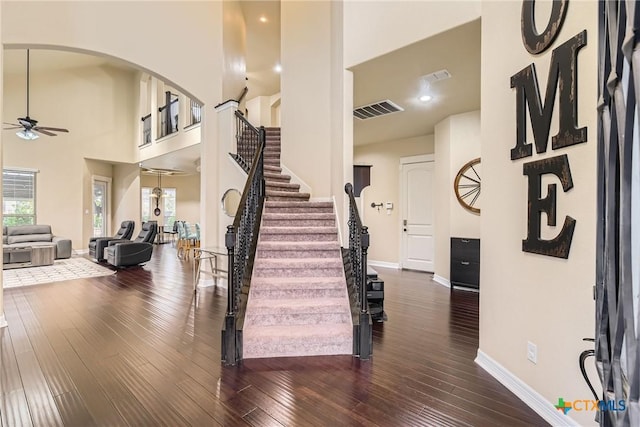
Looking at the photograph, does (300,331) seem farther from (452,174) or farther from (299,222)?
(452,174)

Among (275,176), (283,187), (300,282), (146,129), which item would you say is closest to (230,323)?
(300,282)

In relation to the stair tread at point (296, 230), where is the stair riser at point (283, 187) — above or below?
above

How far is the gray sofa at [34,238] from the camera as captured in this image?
726cm

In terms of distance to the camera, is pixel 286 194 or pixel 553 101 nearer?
pixel 553 101

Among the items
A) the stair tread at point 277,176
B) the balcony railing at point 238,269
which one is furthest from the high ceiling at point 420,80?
the balcony railing at point 238,269

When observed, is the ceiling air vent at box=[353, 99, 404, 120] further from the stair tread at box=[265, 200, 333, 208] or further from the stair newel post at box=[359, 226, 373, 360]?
the stair newel post at box=[359, 226, 373, 360]

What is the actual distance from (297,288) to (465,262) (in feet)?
10.2

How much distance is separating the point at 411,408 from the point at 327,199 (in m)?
3.26

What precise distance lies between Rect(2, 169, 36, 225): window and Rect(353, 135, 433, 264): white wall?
364 inches

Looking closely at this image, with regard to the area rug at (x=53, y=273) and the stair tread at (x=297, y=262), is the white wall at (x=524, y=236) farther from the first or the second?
the area rug at (x=53, y=273)

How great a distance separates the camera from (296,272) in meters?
3.40

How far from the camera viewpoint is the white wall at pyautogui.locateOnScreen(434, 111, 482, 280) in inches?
197

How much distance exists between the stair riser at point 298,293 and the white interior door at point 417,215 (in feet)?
12.2

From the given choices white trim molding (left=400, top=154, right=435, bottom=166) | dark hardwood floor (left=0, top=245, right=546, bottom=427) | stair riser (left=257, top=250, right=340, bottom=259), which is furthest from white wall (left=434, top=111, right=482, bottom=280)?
stair riser (left=257, top=250, right=340, bottom=259)
